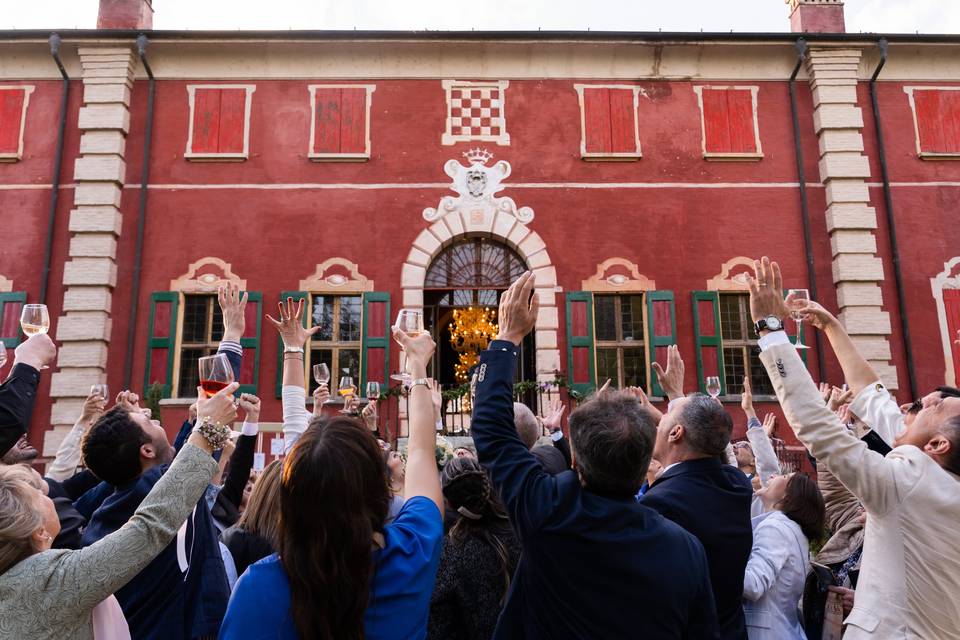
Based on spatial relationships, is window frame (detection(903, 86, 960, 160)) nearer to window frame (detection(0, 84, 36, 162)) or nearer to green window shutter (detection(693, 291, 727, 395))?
green window shutter (detection(693, 291, 727, 395))

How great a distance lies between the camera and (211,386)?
8.54ft

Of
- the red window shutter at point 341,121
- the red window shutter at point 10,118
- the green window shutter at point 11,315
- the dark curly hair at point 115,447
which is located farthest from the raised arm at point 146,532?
the red window shutter at point 10,118

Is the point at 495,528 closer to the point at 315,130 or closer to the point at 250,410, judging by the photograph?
the point at 250,410

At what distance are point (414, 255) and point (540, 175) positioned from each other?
9.56 ft

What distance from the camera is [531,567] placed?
2371 mm

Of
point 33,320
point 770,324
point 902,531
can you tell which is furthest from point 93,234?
point 902,531

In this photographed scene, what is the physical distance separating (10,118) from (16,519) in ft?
48.6

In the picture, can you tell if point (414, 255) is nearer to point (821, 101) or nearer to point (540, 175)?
point (540, 175)

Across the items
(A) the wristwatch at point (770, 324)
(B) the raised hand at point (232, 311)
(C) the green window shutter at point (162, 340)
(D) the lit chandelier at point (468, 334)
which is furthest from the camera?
(D) the lit chandelier at point (468, 334)

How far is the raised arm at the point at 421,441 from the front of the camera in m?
2.24

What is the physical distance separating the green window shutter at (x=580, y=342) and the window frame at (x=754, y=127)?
3.77m

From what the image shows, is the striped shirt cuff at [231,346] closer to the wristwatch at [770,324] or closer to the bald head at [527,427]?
the bald head at [527,427]

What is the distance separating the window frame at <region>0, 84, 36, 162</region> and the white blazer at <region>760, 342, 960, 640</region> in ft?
50.4

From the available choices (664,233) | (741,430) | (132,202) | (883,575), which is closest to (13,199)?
(132,202)
